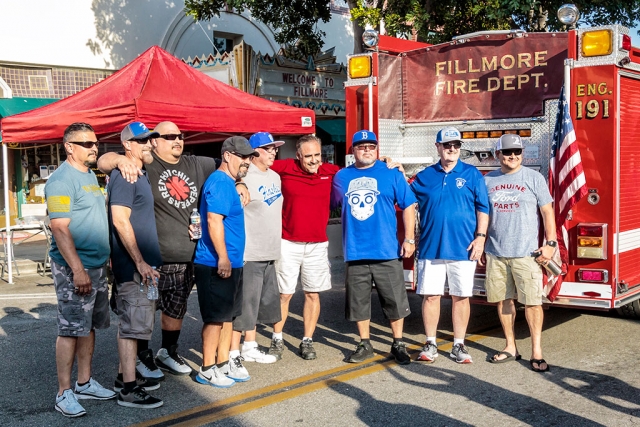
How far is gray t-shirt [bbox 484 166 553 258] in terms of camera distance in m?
6.06

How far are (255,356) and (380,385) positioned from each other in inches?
47.7

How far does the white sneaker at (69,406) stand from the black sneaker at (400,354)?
253 centimetres

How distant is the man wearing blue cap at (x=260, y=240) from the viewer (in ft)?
19.9

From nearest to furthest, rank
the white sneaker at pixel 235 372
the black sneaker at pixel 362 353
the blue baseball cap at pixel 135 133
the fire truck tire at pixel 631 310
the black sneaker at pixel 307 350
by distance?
the blue baseball cap at pixel 135 133, the white sneaker at pixel 235 372, the black sneaker at pixel 362 353, the black sneaker at pixel 307 350, the fire truck tire at pixel 631 310

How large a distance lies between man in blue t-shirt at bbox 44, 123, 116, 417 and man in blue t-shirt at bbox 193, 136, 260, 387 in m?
0.72

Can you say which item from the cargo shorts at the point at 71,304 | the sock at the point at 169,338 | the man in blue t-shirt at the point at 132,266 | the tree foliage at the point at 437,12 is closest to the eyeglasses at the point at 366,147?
the man in blue t-shirt at the point at 132,266

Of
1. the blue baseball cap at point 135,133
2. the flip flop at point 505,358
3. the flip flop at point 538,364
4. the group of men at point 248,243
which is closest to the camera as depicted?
the group of men at point 248,243

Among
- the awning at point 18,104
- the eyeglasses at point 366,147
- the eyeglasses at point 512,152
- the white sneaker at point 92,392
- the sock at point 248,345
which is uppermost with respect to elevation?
the awning at point 18,104

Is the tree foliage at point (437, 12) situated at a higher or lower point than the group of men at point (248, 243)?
higher

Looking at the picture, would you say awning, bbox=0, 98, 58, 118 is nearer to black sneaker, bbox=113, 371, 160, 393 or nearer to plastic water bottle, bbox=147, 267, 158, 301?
black sneaker, bbox=113, 371, 160, 393

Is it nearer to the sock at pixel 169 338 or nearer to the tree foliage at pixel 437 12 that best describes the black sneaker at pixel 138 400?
the sock at pixel 169 338

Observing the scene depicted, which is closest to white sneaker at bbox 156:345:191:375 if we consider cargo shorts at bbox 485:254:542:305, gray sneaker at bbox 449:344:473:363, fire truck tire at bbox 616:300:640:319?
gray sneaker at bbox 449:344:473:363

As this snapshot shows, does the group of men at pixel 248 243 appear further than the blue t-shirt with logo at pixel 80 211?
Yes

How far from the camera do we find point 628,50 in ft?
20.7
